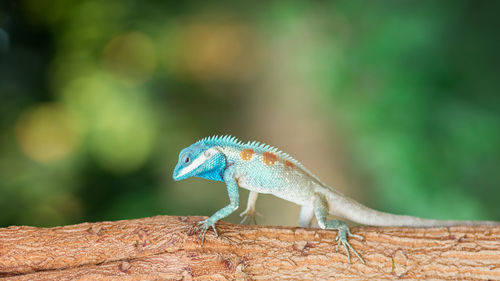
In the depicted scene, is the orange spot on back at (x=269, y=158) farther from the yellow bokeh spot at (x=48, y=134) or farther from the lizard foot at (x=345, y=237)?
the yellow bokeh spot at (x=48, y=134)

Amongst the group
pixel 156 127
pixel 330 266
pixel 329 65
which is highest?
pixel 329 65

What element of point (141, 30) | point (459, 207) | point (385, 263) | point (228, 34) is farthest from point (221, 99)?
point (385, 263)

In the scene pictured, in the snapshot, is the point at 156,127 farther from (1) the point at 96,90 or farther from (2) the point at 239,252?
(2) the point at 239,252

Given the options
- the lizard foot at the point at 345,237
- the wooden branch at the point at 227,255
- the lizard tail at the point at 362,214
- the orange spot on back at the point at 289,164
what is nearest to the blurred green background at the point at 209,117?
the lizard tail at the point at 362,214

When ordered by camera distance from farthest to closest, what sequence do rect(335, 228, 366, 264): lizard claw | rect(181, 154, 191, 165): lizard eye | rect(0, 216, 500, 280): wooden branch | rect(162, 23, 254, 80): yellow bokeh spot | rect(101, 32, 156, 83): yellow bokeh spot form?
rect(162, 23, 254, 80): yellow bokeh spot, rect(101, 32, 156, 83): yellow bokeh spot, rect(181, 154, 191, 165): lizard eye, rect(335, 228, 366, 264): lizard claw, rect(0, 216, 500, 280): wooden branch

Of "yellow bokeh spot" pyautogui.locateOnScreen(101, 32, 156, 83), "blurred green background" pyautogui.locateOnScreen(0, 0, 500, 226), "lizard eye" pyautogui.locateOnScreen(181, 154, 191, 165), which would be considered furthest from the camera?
"yellow bokeh spot" pyautogui.locateOnScreen(101, 32, 156, 83)

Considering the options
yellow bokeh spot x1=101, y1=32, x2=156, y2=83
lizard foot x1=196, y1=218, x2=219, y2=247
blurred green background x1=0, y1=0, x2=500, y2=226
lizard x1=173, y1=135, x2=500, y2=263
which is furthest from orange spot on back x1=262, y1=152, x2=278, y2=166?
yellow bokeh spot x1=101, y1=32, x2=156, y2=83

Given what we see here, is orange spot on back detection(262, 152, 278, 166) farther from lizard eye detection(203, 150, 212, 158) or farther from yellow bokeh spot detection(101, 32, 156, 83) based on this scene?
yellow bokeh spot detection(101, 32, 156, 83)
